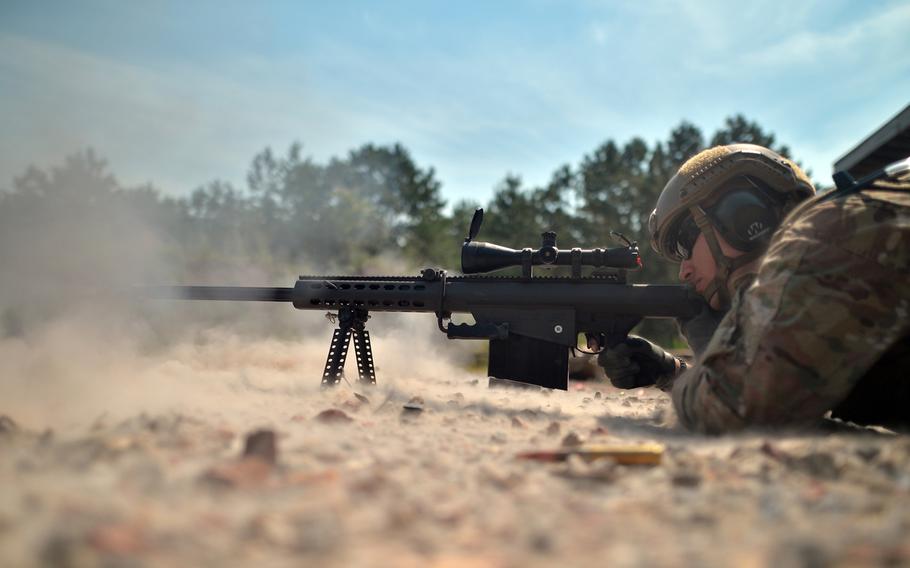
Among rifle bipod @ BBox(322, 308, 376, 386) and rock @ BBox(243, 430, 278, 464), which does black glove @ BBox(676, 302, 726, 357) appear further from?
rock @ BBox(243, 430, 278, 464)

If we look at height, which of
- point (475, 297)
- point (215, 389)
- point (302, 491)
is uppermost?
point (475, 297)

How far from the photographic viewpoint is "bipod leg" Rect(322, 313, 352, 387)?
14.6ft

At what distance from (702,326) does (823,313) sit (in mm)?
1749

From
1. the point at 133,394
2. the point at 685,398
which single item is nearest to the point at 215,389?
the point at 133,394

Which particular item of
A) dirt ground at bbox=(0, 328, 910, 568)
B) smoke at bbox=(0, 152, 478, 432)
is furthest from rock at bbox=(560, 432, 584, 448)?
smoke at bbox=(0, 152, 478, 432)

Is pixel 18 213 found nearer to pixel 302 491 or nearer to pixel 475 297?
pixel 475 297

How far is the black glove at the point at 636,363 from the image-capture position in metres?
4.32

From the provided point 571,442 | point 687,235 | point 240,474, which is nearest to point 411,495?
point 240,474

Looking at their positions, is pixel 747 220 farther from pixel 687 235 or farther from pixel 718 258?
pixel 687 235

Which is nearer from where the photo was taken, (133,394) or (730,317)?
(730,317)

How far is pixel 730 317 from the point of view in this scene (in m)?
2.89

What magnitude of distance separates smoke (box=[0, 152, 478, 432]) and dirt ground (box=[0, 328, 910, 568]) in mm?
382

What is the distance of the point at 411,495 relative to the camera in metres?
1.53

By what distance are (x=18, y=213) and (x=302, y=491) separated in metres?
7.26
